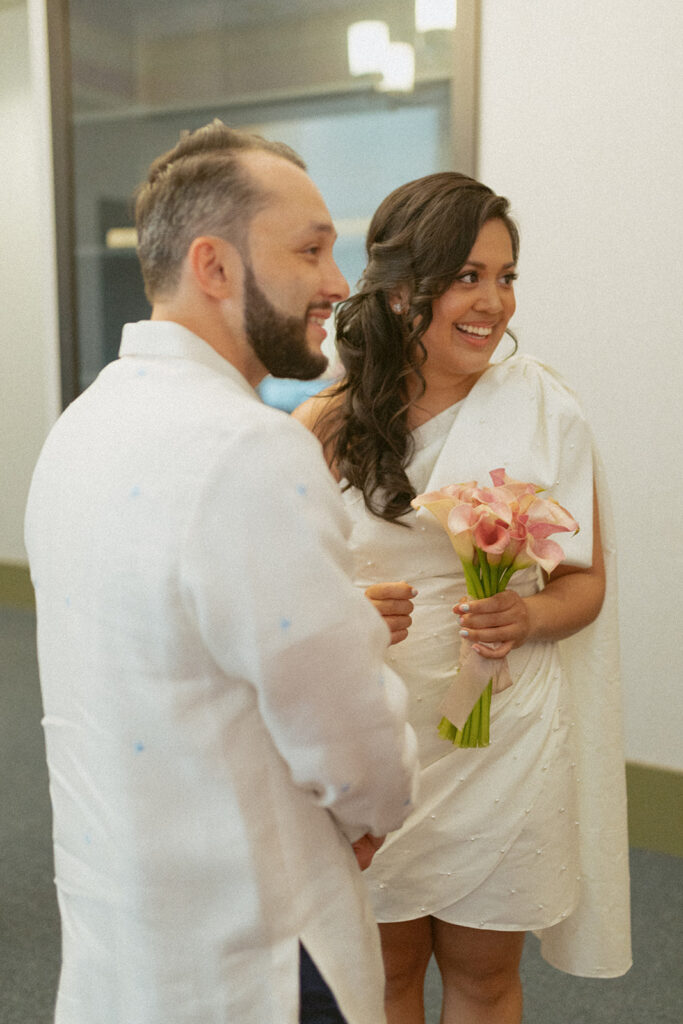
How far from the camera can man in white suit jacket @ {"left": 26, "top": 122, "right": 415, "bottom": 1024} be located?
0.87 metres

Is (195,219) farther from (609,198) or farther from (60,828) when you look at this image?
(609,198)

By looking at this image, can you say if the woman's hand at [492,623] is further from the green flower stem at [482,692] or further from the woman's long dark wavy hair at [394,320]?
the woman's long dark wavy hair at [394,320]

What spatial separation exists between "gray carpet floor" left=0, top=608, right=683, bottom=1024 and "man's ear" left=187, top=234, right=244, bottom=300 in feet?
5.71

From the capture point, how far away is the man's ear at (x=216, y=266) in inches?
39.2

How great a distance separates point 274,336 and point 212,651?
1.11 feet

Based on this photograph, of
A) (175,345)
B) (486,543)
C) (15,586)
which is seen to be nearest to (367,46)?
(486,543)

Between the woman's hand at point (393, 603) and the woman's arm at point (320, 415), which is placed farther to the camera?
the woman's arm at point (320, 415)

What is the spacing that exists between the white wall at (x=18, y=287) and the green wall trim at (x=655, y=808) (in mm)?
3190

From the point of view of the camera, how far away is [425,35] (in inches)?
121

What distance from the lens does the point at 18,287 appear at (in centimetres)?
514

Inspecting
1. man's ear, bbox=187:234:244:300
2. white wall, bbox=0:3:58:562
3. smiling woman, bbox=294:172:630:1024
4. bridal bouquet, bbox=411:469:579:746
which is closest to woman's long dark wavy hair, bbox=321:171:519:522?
smiling woman, bbox=294:172:630:1024

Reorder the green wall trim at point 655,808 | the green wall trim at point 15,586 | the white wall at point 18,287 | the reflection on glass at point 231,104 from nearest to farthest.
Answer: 1. the green wall trim at point 655,808
2. the reflection on glass at point 231,104
3. the white wall at point 18,287
4. the green wall trim at point 15,586

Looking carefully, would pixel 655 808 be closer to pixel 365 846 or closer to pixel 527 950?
pixel 527 950

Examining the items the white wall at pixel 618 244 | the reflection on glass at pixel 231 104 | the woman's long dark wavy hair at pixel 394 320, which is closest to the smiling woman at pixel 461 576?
the woman's long dark wavy hair at pixel 394 320
